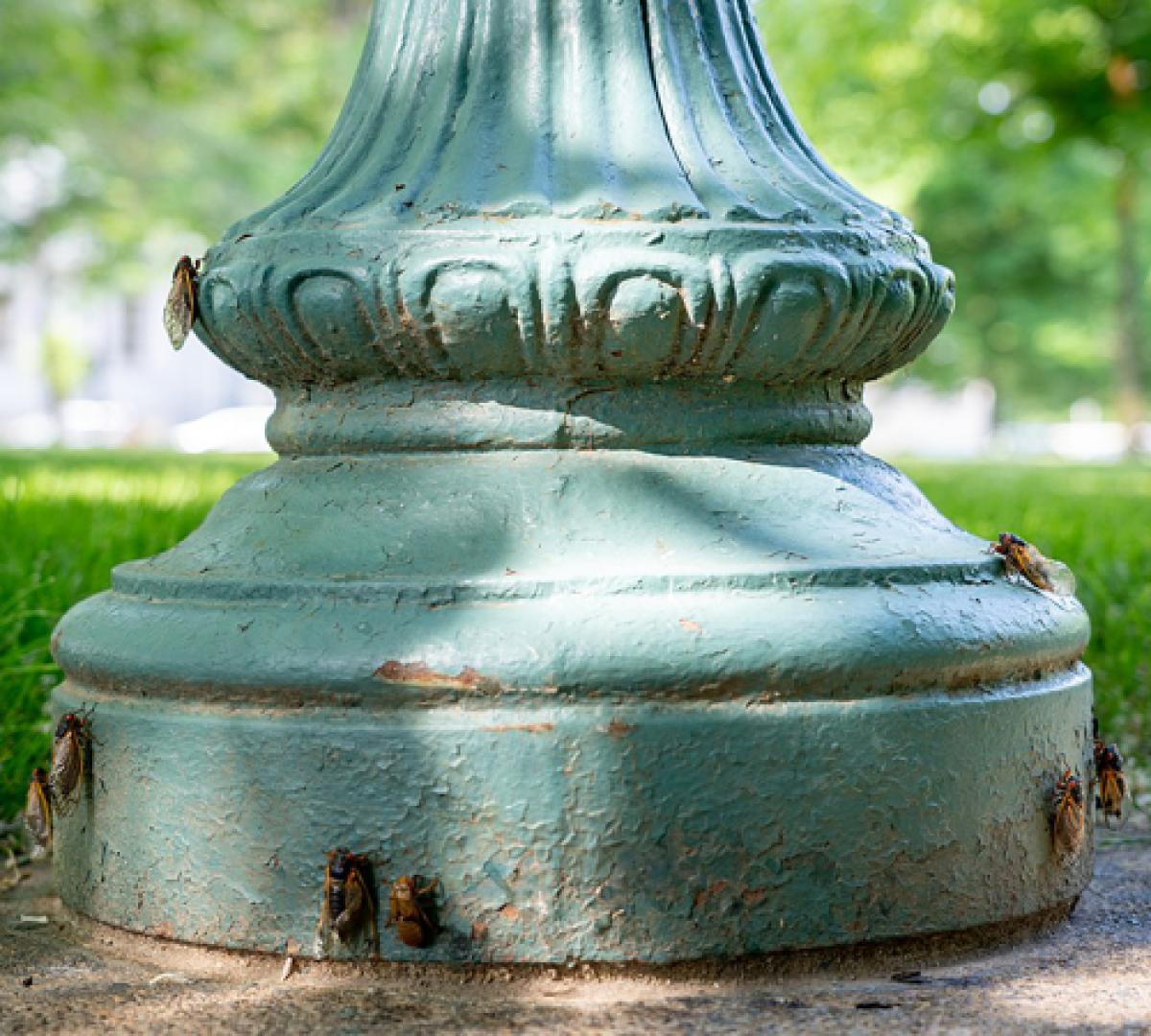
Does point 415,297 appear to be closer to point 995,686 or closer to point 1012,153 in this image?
point 995,686

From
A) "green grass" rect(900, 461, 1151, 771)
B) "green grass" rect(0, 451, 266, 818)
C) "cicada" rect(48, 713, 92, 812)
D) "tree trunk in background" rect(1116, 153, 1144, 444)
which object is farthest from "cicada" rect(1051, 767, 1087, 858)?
"tree trunk in background" rect(1116, 153, 1144, 444)

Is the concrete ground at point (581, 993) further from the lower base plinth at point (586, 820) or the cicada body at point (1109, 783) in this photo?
the cicada body at point (1109, 783)

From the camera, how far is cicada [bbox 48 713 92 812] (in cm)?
262

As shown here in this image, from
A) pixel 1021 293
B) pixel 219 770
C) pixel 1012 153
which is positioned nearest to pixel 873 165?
pixel 1012 153

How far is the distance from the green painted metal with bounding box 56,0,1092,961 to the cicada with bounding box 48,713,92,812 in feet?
0.13

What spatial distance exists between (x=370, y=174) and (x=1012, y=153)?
14417 millimetres

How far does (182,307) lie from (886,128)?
1407 cm

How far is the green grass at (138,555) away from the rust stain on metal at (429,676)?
1444 millimetres

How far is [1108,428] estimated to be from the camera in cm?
4525

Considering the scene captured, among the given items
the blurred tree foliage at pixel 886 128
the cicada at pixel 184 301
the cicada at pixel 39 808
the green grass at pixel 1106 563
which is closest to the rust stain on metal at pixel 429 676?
the cicada at pixel 39 808

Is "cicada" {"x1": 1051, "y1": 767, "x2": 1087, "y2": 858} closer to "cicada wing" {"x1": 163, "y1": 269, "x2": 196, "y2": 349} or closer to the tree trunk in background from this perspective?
"cicada wing" {"x1": 163, "y1": 269, "x2": 196, "y2": 349}

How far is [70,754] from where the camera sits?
262cm

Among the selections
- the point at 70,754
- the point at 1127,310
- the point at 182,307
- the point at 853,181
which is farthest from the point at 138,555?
the point at 1127,310

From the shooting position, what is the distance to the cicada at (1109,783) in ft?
9.62
